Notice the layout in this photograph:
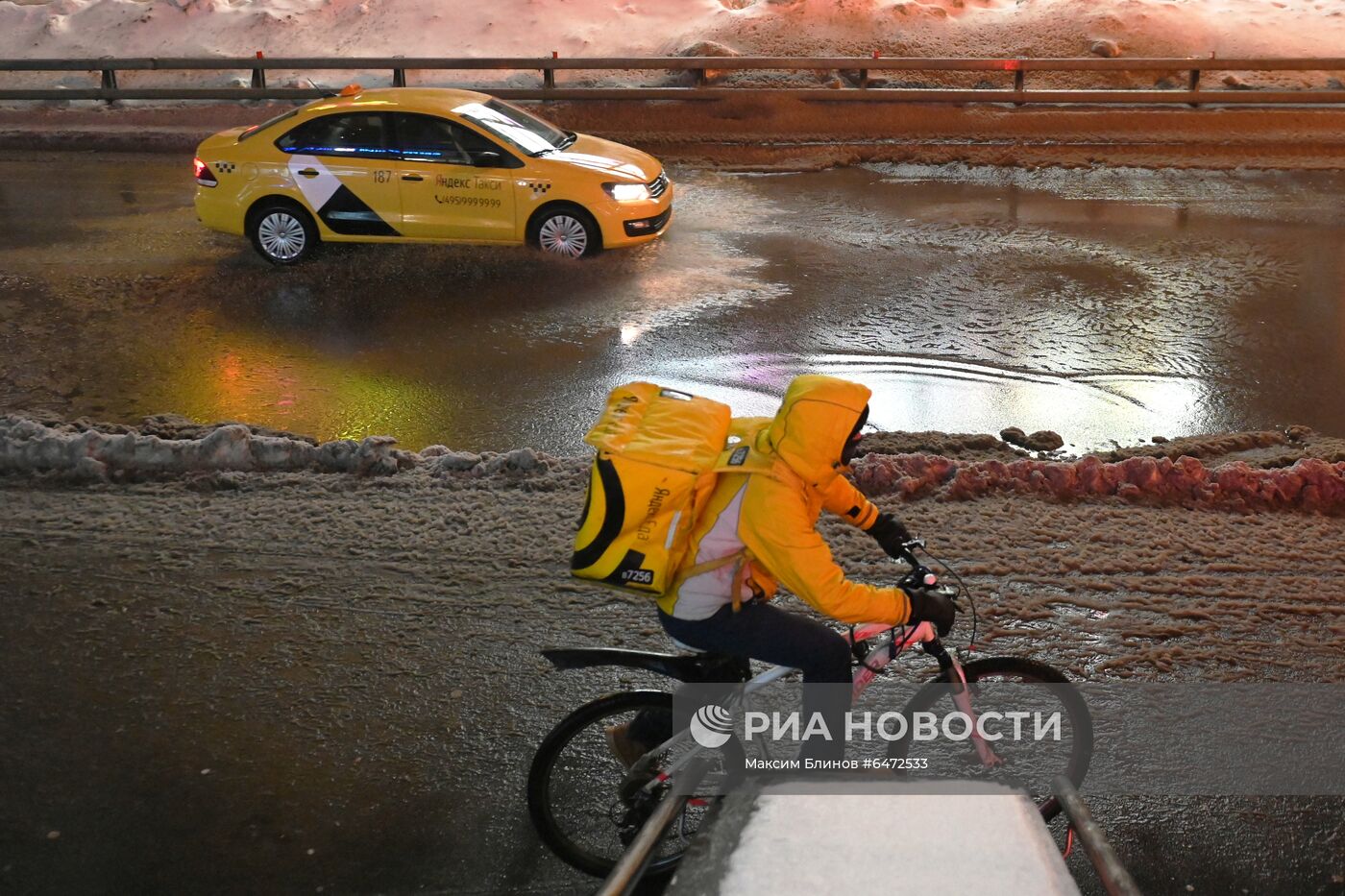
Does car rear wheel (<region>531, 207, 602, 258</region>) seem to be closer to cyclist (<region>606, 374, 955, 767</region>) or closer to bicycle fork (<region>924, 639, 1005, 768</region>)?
cyclist (<region>606, 374, 955, 767</region>)

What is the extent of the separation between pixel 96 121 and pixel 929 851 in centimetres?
1916

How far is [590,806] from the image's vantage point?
14.0ft

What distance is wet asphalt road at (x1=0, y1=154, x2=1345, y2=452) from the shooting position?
8141 millimetres

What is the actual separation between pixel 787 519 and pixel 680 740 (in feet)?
3.04

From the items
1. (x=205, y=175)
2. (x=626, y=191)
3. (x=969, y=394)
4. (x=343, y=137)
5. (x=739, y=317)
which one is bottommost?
(x=969, y=394)

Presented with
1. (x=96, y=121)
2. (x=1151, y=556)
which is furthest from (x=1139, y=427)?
(x=96, y=121)

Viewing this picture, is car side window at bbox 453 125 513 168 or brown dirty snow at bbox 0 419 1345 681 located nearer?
brown dirty snow at bbox 0 419 1345 681

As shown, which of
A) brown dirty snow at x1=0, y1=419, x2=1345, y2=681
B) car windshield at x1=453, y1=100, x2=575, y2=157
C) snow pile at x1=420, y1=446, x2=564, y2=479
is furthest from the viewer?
car windshield at x1=453, y1=100, x2=575, y2=157

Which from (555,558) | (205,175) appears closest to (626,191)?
(205,175)

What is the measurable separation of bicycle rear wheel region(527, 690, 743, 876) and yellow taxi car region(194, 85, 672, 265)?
753 cm

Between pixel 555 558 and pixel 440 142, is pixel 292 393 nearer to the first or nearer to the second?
pixel 555 558

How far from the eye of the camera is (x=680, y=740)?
3881 mm

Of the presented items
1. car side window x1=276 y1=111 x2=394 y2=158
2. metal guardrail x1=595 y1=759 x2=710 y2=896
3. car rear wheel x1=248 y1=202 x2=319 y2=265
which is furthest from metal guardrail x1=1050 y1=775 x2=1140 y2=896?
car rear wheel x1=248 y1=202 x2=319 y2=265

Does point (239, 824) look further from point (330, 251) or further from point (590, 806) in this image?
point (330, 251)
